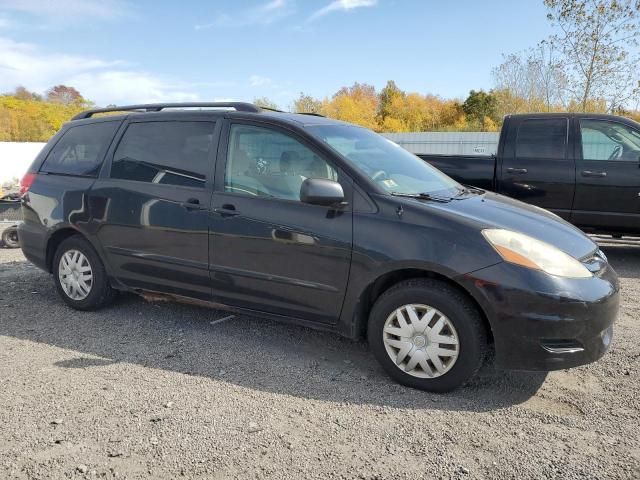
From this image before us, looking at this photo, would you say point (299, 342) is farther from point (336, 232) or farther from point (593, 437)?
point (593, 437)

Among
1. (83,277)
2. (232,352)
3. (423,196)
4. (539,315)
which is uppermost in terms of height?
(423,196)

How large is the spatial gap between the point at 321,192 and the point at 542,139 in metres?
4.78

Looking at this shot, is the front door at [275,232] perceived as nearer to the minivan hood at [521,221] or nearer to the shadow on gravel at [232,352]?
the shadow on gravel at [232,352]

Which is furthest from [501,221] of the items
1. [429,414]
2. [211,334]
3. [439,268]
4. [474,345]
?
[211,334]

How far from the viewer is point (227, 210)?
3.83 m

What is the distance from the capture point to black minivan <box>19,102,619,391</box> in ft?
9.95

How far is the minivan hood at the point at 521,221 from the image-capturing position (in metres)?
3.24

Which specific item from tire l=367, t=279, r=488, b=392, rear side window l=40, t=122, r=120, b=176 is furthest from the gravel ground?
rear side window l=40, t=122, r=120, b=176

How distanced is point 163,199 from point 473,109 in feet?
153

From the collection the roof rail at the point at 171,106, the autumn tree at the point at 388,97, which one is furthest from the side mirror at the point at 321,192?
the autumn tree at the point at 388,97

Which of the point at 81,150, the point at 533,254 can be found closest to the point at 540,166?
the point at 533,254

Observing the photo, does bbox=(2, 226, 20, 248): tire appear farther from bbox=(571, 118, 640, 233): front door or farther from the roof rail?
bbox=(571, 118, 640, 233): front door

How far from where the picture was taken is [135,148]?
14.6 feet

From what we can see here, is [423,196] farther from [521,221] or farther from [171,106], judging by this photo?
[171,106]
